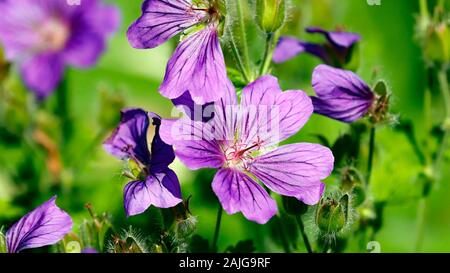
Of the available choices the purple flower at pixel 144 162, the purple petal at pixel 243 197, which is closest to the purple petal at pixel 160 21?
the purple flower at pixel 144 162

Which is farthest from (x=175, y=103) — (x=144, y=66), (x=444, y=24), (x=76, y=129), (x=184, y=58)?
(x=144, y=66)

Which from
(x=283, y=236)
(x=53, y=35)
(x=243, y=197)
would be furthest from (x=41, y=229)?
(x=53, y=35)

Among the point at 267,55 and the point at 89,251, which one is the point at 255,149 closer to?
the point at 267,55

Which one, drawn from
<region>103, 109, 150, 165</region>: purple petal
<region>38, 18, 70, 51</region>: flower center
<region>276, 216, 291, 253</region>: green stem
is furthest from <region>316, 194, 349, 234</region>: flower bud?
<region>38, 18, 70, 51</region>: flower center

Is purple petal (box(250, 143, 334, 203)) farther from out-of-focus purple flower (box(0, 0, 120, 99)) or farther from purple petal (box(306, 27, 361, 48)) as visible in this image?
out-of-focus purple flower (box(0, 0, 120, 99))

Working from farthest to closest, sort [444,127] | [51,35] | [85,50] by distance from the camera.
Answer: [51,35] < [85,50] < [444,127]

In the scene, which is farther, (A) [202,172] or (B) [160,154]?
(A) [202,172]
